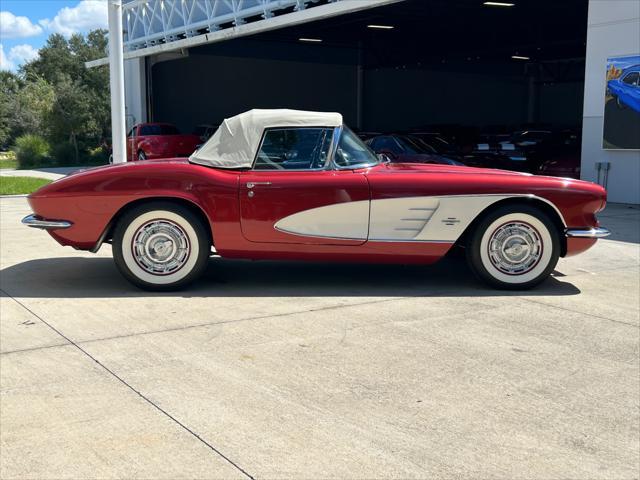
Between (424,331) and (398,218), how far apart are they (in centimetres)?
135

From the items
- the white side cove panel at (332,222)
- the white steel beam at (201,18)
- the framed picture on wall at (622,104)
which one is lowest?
the white side cove panel at (332,222)

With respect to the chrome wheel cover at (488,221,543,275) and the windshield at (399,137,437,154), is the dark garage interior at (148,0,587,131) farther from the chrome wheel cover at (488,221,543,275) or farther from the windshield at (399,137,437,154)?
the chrome wheel cover at (488,221,543,275)

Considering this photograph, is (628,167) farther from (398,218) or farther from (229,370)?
(229,370)

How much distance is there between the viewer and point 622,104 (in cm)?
1427

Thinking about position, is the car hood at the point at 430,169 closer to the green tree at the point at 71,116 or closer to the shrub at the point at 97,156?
the shrub at the point at 97,156

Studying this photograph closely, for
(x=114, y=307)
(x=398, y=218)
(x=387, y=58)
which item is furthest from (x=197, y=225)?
(x=387, y=58)

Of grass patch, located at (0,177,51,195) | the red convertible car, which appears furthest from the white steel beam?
the red convertible car

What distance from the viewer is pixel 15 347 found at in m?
4.49

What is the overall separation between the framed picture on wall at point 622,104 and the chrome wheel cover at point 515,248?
30.3ft

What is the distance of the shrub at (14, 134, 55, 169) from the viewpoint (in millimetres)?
34188

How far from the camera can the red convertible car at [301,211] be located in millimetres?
5945

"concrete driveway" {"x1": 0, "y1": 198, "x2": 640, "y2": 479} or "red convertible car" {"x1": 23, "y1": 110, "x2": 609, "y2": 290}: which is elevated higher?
"red convertible car" {"x1": 23, "y1": 110, "x2": 609, "y2": 290}

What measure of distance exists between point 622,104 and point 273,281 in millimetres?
10667

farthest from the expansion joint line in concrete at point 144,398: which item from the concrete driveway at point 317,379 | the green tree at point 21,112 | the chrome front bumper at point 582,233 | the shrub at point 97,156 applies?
the green tree at point 21,112
